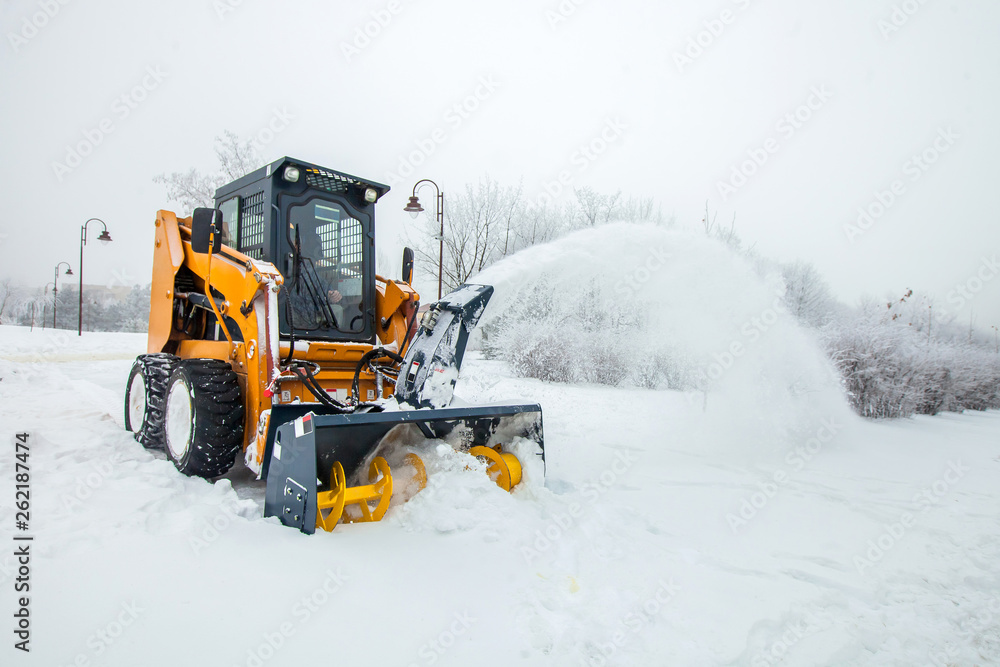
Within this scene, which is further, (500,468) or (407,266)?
(407,266)

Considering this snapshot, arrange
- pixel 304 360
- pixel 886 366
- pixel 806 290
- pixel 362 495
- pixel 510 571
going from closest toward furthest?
pixel 510 571
pixel 362 495
pixel 304 360
pixel 886 366
pixel 806 290

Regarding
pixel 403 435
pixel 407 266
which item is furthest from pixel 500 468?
pixel 407 266

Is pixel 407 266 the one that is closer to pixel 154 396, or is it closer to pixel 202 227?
pixel 202 227

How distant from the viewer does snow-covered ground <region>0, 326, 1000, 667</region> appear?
2.24m

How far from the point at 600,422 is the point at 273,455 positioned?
5.72 meters

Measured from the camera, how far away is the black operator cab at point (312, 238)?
4660 millimetres

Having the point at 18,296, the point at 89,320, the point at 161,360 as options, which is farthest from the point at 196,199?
the point at 89,320

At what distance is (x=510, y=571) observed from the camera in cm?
301

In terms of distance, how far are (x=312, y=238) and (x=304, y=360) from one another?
1.18 m

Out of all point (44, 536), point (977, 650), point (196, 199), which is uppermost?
point (196, 199)

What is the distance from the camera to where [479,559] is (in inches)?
122

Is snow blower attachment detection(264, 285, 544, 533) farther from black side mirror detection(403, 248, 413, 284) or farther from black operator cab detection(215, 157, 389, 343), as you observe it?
black side mirror detection(403, 248, 413, 284)

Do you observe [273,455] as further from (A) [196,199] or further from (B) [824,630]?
(A) [196,199]

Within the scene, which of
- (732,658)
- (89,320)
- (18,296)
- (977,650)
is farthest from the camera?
(89,320)
